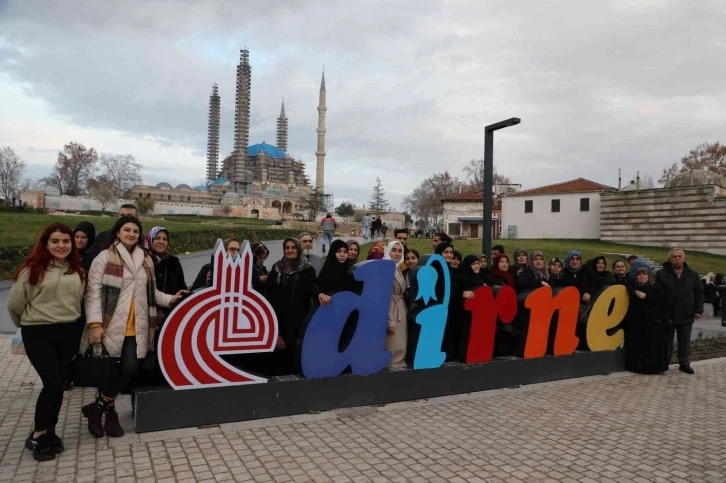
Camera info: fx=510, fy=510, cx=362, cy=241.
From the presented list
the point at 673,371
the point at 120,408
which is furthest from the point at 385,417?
the point at 673,371

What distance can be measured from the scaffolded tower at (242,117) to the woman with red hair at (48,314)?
110 m

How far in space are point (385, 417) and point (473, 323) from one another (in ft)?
6.12

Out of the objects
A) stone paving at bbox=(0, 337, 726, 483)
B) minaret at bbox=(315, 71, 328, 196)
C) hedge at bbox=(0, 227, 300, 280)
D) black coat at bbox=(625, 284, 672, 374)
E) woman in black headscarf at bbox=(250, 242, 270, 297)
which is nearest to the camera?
stone paving at bbox=(0, 337, 726, 483)

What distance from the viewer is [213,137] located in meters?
124

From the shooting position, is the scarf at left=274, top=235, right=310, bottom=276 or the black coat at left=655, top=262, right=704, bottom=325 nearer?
the scarf at left=274, top=235, right=310, bottom=276

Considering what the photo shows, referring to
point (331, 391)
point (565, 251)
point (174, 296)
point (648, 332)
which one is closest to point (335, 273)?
point (331, 391)

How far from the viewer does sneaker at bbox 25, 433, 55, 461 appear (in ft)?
13.7

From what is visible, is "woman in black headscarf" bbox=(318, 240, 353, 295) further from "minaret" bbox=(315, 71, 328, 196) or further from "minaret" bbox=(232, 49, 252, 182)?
"minaret" bbox=(232, 49, 252, 182)

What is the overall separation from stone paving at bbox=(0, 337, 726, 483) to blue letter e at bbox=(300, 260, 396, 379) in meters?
0.51

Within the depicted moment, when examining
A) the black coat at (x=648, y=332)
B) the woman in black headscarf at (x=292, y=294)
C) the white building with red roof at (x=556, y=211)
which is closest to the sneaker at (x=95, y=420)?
the woman in black headscarf at (x=292, y=294)

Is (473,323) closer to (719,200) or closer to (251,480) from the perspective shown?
(251,480)

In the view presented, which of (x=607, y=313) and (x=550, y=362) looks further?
(x=607, y=313)

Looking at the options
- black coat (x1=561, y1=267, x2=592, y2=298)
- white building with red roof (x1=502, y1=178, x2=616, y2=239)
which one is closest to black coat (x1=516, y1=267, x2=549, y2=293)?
black coat (x1=561, y1=267, x2=592, y2=298)

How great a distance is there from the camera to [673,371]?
8359mm
